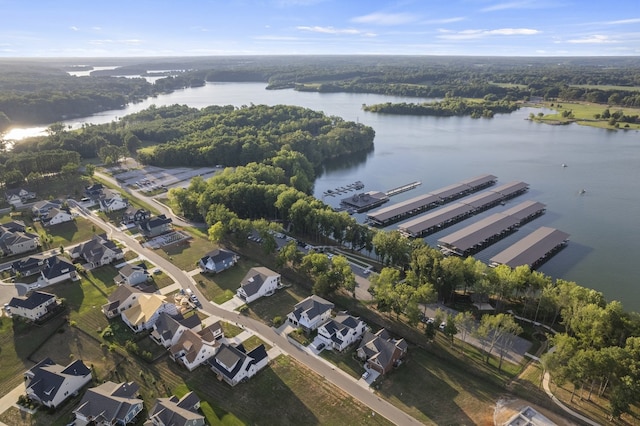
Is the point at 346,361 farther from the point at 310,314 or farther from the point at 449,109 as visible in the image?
the point at 449,109

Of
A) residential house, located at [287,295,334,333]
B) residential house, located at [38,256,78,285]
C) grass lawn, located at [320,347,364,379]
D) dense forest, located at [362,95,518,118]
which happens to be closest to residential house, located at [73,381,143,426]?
residential house, located at [287,295,334,333]

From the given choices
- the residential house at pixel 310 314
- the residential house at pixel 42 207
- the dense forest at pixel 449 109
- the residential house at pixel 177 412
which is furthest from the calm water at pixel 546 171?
the residential house at pixel 42 207

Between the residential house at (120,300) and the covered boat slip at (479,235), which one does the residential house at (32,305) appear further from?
the covered boat slip at (479,235)

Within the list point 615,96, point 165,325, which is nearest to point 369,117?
point 615,96

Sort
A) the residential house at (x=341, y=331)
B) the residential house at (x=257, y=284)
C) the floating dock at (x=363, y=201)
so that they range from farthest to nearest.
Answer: the floating dock at (x=363, y=201) → the residential house at (x=257, y=284) → the residential house at (x=341, y=331)

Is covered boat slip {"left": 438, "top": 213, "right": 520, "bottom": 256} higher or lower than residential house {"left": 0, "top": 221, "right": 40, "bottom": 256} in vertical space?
higher

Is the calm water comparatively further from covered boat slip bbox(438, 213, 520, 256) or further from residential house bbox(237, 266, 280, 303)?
residential house bbox(237, 266, 280, 303)
